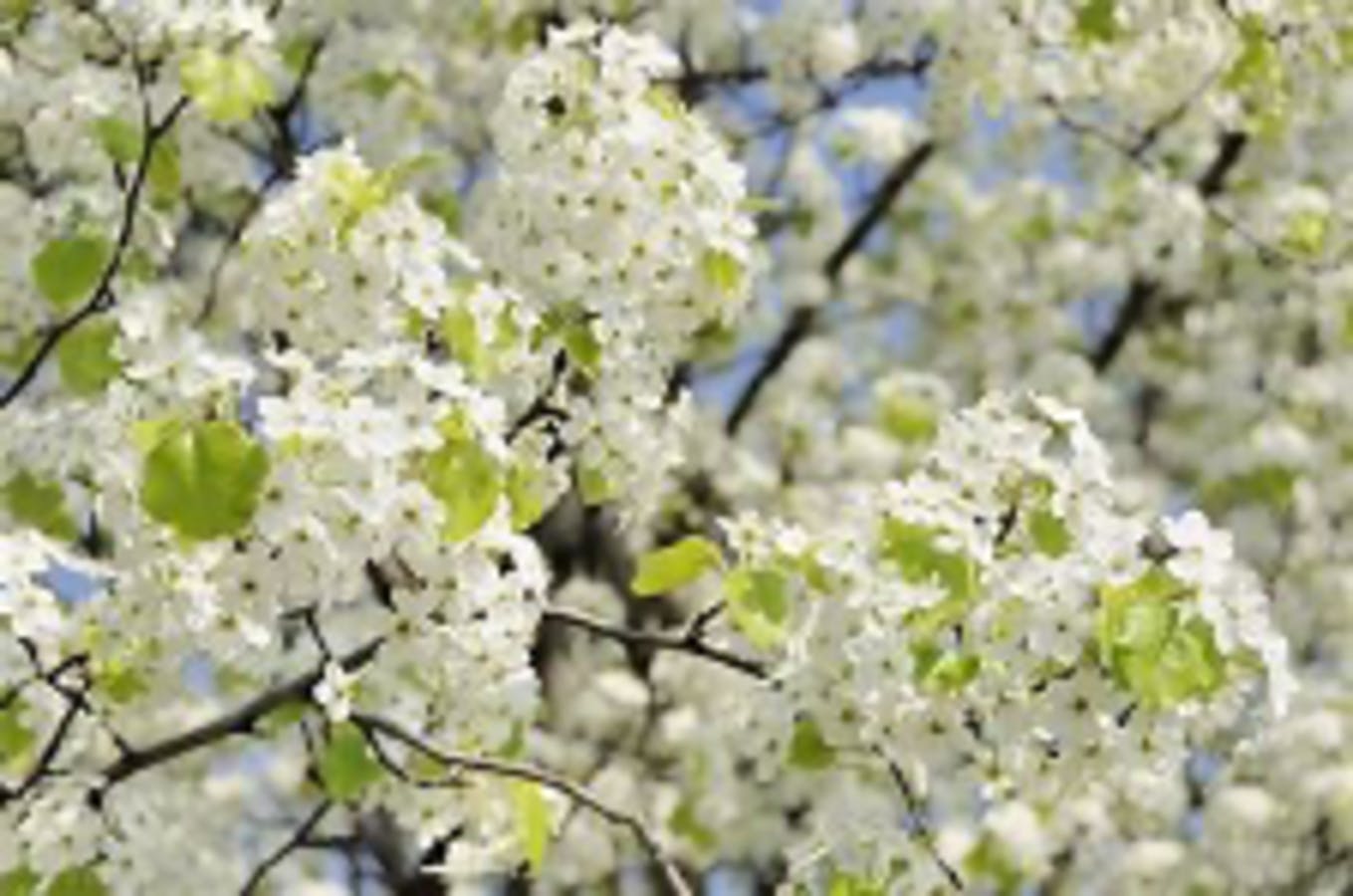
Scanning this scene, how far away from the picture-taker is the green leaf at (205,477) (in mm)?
4410

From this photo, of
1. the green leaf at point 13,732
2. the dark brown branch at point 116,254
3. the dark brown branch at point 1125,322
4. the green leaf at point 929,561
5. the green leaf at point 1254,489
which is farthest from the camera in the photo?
the dark brown branch at point 1125,322

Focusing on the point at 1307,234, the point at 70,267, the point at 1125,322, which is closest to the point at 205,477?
the point at 70,267

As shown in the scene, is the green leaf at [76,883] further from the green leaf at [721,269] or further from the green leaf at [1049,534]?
the green leaf at [1049,534]

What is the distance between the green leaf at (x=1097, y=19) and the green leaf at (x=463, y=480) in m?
4.63

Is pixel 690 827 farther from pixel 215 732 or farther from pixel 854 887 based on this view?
pixel 854 887

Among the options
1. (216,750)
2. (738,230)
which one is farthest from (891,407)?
(738,230)

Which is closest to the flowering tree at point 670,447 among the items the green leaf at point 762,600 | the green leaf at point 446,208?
the green leaf at point 762,600

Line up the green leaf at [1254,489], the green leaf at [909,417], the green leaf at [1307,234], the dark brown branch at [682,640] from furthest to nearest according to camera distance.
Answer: the green leaf at [909,417] → the green leaf at [1254,489] → the green leaf at [1307,234] → the dark brown branch at [682,640]

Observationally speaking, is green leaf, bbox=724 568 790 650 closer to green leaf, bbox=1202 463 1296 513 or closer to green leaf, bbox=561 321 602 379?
green leaf, bbox=561 321 602 379

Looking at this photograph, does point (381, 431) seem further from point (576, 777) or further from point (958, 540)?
point (576, 777)

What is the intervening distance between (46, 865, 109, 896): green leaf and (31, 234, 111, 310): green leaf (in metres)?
1.30

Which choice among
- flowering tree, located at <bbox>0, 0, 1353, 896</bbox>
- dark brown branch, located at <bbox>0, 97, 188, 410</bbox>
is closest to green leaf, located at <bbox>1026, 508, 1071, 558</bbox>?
flowering tree, located at <bbox>0, 0, 1353, 896</bbox>

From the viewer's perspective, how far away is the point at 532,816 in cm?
552

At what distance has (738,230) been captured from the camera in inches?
215
